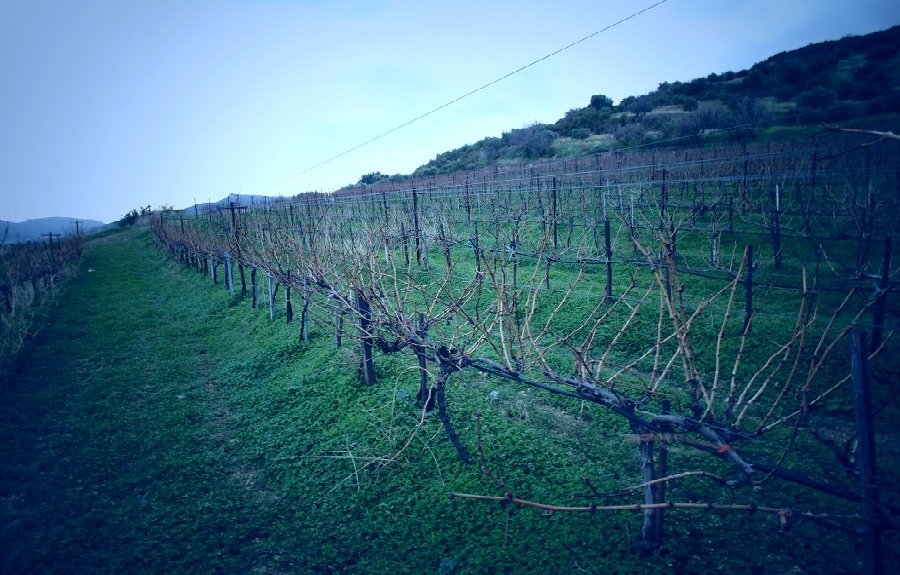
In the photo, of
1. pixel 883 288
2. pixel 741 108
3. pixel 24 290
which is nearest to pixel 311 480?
pixel 883 288

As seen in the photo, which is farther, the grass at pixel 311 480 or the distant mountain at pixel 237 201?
the distant mountain at pixel 237 201

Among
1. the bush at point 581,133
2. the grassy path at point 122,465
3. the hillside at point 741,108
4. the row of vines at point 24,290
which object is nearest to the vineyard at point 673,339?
the hillside at point 741,108

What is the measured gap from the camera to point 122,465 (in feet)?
19.1

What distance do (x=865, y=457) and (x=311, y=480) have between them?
5041 millimetres

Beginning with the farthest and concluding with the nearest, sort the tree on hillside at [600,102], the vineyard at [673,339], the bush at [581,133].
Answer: the tree on hillside at [600,102], the bush at [581,133], the vineyard at [673,339]

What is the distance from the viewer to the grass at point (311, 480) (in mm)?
3930

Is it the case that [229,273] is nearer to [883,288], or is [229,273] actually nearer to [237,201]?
[237,201]

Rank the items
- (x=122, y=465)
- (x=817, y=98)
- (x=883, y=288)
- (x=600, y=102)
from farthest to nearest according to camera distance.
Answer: (x=600, y=102), (x=817, y=98), (x=883, y=288), (x=122, y=465)

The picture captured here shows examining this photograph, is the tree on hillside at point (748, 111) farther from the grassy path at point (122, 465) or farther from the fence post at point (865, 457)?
the grassy path at point (122, 465)

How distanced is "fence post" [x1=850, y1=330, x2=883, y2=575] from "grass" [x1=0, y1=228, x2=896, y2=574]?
5.52 ft

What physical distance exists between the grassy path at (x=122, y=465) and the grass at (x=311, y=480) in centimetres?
2

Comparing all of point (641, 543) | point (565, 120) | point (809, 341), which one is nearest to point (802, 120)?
point (809, 341)

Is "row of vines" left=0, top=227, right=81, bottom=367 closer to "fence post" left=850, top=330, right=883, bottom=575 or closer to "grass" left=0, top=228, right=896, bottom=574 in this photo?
"grass" left=0, top=228, right=896, bottom=574

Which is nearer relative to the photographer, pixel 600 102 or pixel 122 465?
pixel 122 465
